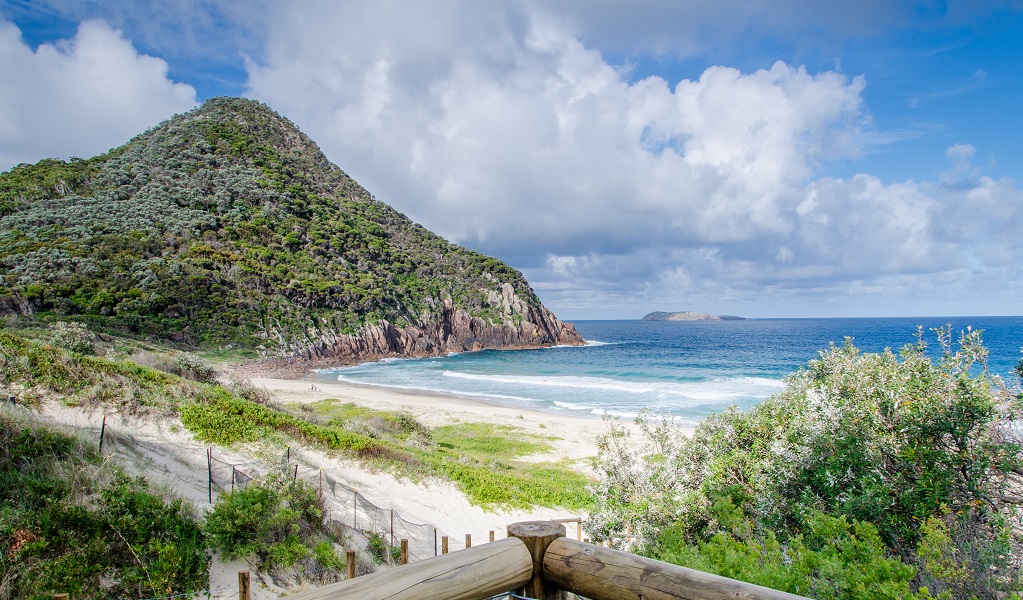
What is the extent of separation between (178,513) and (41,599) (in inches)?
81.9

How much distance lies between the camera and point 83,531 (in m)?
4.80

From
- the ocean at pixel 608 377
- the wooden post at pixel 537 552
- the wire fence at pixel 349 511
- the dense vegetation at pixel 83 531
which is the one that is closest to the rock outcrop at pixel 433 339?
the ocean at pixel 608 377

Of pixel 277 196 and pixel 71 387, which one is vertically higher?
pixel 277 196

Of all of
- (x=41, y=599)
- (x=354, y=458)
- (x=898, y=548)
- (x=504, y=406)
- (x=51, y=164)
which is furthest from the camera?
(x=51, y=164)

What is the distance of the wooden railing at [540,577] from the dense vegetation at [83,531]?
13.0 feet

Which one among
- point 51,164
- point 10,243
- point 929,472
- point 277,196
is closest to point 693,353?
point 277,196

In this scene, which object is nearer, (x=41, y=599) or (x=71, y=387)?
(x=41, y=599)

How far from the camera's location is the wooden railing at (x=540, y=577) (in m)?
1.79

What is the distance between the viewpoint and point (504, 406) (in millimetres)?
33656

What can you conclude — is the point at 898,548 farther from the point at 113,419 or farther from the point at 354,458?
the point at 113,419

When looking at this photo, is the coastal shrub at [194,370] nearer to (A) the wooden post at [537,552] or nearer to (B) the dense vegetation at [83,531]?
(B) the dense vegetation at [83,531]

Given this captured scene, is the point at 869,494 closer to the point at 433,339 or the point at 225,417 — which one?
the point at 225,417

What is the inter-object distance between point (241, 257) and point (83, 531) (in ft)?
186

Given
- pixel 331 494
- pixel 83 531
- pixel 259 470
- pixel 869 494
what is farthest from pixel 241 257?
pixel 869 494
